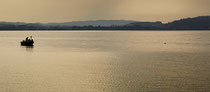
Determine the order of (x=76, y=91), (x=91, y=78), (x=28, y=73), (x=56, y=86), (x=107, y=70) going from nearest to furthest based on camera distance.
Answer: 1. (x=76, y=91)
2. (x=56, y=86)
3. (x=91, y=78)
4. (x=28, y=73)
5. (x=107, y=70)

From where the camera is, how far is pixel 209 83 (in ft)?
149

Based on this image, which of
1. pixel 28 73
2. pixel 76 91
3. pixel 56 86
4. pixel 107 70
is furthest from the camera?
pixel 107 70

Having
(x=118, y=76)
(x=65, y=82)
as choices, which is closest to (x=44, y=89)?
(x=65, y=82)

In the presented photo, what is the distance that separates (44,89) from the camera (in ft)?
139

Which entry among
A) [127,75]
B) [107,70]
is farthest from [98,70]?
[127,75]

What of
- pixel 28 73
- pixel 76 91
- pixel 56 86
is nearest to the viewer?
pixel 76 91

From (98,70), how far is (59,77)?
36.7ft

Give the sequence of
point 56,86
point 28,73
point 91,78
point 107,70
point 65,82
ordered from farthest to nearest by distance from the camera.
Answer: point 107,70, point 28,73, point 91,78, point 65,82, point 56,86

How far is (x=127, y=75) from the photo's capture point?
54.2m

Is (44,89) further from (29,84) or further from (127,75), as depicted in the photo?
(127,75)

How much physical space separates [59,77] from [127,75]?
10897mm

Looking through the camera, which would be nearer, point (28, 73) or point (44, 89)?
point (44, 89)

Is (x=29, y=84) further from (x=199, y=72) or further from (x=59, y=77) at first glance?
(x=199, y=72)

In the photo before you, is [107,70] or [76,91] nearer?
[76,91]
